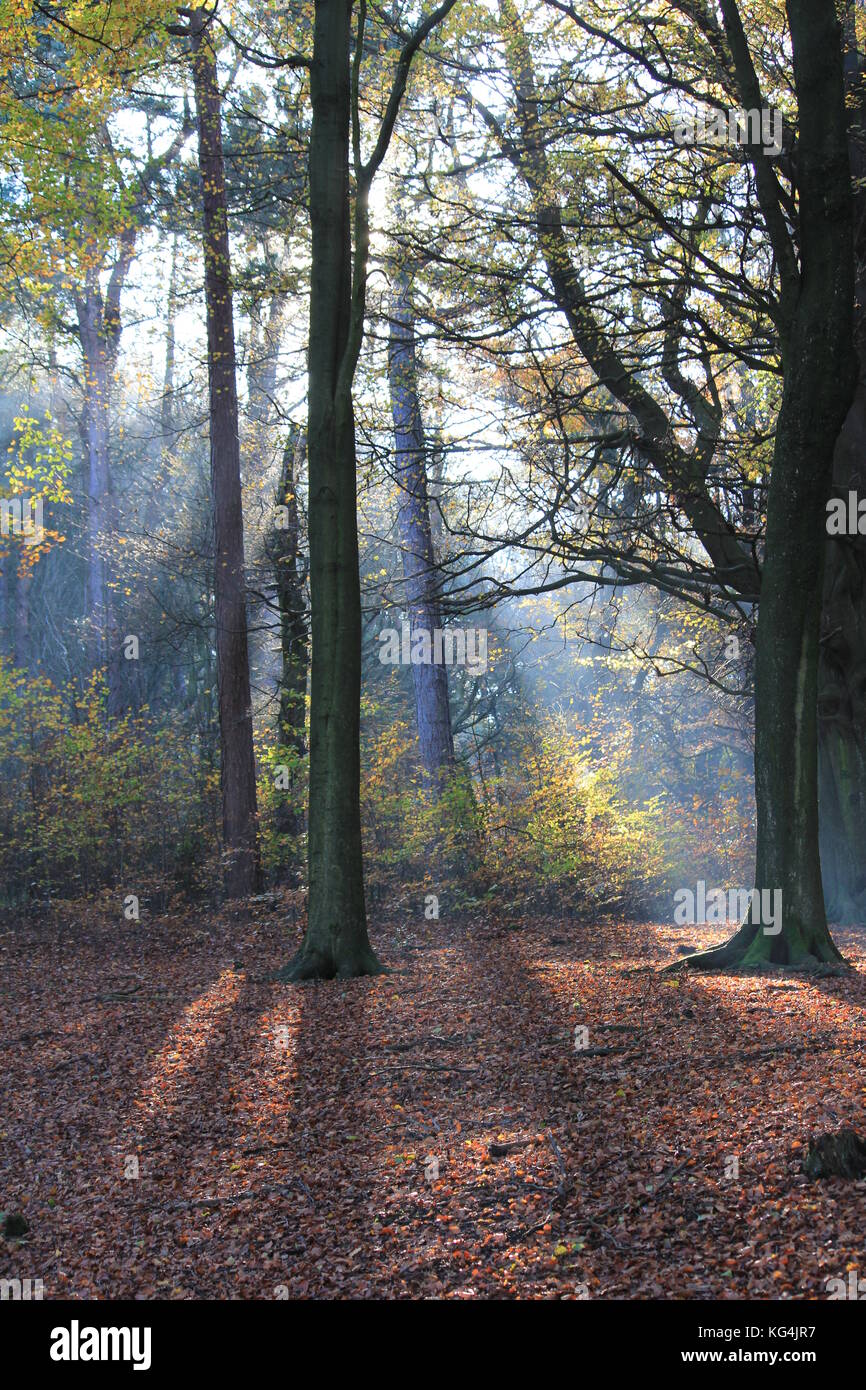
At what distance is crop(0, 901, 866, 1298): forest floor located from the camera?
3.60 meters

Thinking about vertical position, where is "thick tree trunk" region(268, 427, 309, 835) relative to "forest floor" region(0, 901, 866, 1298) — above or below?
above

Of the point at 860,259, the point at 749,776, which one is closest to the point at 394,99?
the point at 860,259

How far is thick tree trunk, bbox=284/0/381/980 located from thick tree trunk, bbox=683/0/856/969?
9.22ft

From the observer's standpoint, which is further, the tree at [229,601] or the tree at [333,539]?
the tree at [229,601]

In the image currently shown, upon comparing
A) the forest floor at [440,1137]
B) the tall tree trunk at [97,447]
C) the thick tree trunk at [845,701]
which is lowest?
the forest floor at [440,1137]

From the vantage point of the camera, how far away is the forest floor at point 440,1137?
3.60 m

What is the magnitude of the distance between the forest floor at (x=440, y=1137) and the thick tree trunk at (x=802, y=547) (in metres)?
0.71

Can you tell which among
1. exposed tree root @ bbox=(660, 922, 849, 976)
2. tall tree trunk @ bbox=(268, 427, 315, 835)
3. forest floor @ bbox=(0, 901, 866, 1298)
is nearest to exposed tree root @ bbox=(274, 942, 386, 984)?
forest floor @ bbox=(0, 901, 866, 1298)

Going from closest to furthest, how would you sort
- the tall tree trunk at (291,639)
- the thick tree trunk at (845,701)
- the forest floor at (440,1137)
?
1. the forest floor at (440,1137)
2. the thick tree trunk at (845,701)
3. the tall tree trunk at (291,639)

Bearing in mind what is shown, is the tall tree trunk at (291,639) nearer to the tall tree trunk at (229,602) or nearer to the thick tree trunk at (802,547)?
the tall tree trunk at (229,602)

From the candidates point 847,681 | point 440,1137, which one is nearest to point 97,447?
point 847,681

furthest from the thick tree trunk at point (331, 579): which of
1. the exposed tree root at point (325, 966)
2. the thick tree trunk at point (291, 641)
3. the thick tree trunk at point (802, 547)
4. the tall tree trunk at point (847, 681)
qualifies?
the thick tree trunk at point (291, 641)

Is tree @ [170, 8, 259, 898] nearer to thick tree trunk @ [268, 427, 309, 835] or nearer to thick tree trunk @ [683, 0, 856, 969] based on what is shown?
thick tree trunk @ [268, 427, 309, 835]

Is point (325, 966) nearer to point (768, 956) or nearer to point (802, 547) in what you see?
point (768, 956)
